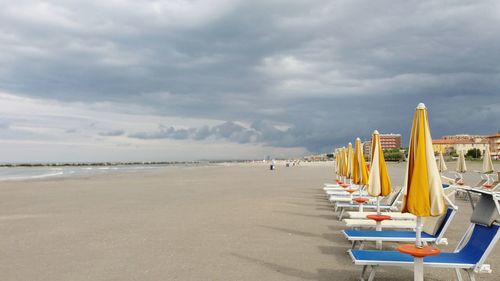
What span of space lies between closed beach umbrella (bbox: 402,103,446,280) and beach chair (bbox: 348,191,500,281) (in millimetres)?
509

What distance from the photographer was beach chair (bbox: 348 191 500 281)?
17.3 feet

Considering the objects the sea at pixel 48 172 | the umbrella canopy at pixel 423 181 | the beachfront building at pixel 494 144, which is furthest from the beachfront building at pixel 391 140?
the umbrella canopy at pixel 423 181

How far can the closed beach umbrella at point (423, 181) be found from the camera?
479 centimetres

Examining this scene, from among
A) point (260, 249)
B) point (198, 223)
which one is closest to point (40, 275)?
point (260, 249)

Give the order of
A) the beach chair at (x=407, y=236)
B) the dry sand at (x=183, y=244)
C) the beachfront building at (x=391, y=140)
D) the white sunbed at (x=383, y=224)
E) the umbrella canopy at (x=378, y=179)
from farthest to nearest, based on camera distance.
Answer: the beachfront building at (x=391, y=140) → the umbrella canopy at (x=378, y=179) → the white sunbed at (x=383, y=224) → the beach chair at (x=407, y=236) → the dry sand at (x=183, y=244)

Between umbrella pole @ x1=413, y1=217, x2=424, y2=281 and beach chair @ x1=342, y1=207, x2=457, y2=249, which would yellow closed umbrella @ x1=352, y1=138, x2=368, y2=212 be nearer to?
beach chair @ x1=342, y1=207, x2=457, y2=249

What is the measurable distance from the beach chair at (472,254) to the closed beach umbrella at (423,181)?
0.51 m

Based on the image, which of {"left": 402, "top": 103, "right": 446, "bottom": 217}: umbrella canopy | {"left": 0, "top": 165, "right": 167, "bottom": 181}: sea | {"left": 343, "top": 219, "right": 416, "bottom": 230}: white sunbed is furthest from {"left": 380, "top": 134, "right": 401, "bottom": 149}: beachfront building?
{"left": 402, "top": 103, "right": 446, "bottom": 217}: umbrella canopy

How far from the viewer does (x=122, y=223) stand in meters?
11.2

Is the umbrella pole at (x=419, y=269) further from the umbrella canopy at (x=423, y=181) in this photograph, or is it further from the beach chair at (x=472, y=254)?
the umbrella canopy at (x=423, y=181)

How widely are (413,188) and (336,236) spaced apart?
15.1 feet

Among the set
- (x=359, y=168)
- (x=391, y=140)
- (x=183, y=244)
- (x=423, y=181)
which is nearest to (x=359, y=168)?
(x=359, y=168)

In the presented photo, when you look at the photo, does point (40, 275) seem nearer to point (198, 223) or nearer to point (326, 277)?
point (326, 277)

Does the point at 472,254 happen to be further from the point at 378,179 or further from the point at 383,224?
the point at 378,179
